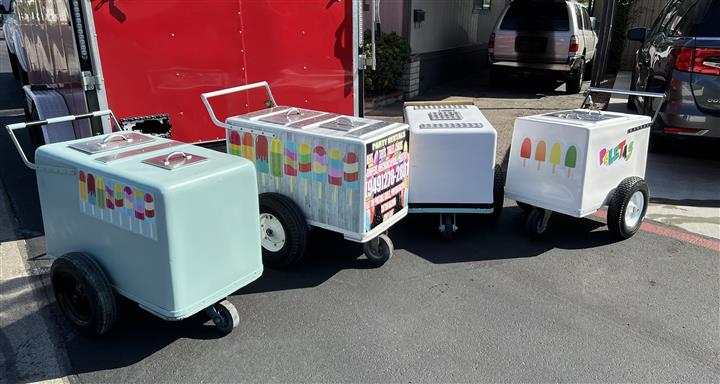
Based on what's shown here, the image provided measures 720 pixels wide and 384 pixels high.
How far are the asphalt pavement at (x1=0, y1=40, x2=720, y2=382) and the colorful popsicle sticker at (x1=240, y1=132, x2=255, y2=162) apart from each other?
0.91 meters

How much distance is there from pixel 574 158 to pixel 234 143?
2644 mm

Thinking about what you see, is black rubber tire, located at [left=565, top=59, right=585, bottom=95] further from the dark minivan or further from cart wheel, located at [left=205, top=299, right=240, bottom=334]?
cart wheel, located at [left=205, top=299, right=240, bottom=334]

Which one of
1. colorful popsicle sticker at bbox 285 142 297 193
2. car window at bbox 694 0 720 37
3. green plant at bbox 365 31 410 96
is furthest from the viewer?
green plant at bbox 365 31 410 96

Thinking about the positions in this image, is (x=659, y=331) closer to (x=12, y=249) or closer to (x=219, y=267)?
(x=219, y=267)

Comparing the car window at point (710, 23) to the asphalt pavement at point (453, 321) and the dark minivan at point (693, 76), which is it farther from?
the asphalt pavement at point (453, 321)

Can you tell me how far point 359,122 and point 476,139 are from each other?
37.8 inches

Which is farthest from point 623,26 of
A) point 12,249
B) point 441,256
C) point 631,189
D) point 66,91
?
point 12,249

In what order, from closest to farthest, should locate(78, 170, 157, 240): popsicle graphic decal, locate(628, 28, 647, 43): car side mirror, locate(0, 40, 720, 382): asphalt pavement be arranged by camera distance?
1. locate(78, 170, 157, 240): popsicle graphic decal
2. locate(0, 40, 720, 382): asphalt pavement
3. locate(628, 28, 647, 43): car side mirror

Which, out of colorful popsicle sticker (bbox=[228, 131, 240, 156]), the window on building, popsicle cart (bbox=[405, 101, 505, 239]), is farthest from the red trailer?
the window on building

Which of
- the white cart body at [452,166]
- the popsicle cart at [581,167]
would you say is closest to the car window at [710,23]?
the popsicle cart at [581,167]

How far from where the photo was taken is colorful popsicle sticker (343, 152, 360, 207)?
3650 millimetres

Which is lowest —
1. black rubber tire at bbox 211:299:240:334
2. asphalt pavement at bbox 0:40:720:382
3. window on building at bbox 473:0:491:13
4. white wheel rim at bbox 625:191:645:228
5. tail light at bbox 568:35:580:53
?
asphalt pavement at bbox 0:40:720:382

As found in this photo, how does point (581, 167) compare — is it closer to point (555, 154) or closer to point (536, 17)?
point (555, 154)

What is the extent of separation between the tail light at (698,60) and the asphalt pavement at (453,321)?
189 cm
